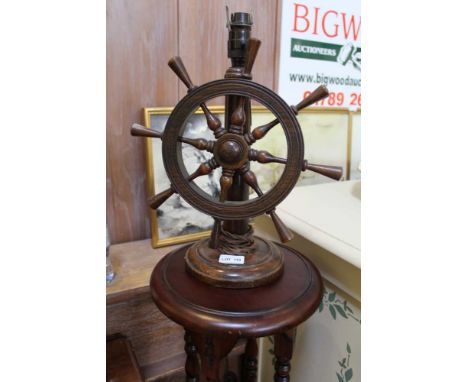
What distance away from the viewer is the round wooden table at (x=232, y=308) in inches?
26.0

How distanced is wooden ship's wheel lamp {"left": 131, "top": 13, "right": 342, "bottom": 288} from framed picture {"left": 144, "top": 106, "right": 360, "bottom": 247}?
38 cm

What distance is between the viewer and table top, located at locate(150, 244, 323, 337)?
0.66m

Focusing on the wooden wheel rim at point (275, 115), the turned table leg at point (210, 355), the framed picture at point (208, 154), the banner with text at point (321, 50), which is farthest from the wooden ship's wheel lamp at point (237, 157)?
the banner with text at point (321, 50)

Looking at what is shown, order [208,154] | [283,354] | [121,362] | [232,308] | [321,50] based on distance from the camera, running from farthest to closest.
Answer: [321,50] < [208,154] < [121,362] < [283,354] < [232,308]

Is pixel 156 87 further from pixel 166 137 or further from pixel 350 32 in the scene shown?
pixel 350 32

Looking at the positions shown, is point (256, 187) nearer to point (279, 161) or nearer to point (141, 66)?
point (279, 161)

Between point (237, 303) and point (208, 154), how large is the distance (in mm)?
645

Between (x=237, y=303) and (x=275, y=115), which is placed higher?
(x=275, y=115)

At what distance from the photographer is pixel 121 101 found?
3.66 feet

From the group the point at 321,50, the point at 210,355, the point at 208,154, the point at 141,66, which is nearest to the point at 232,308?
the point at 210,355

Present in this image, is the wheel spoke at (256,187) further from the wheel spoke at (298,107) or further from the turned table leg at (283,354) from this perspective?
the turned table leg at (283,354)

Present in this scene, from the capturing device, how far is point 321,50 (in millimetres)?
1502

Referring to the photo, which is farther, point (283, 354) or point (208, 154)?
point (208, 154)

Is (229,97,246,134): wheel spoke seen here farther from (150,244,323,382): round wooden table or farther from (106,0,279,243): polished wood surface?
(106,0,279,243): polished wood surface
